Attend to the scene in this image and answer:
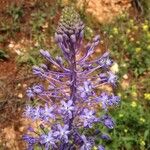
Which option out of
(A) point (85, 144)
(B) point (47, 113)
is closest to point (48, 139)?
(B) point (47, 113)

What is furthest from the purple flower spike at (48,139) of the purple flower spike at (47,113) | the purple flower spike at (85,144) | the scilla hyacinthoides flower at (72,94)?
the purple flower spike at (85,144)

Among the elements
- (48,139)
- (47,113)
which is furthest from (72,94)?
(48,139)

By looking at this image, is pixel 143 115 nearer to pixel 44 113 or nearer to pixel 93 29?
Answer: pixel 93 29

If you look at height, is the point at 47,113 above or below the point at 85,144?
above

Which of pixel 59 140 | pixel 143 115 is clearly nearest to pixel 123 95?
pixel 143 115

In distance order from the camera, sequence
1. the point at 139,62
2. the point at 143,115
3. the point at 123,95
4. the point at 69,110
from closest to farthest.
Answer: the point at 69,110, the point at 143,115, the point at 123,95, the point at 139,62

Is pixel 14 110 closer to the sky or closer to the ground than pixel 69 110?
closer to the sky

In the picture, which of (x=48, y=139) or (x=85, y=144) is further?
(x=85, y=144)

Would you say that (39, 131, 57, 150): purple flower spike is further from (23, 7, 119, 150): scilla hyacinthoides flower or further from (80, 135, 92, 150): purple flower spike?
(80, 135, 92, 150): purple flower spike

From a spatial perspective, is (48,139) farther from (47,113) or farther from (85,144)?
(85,144)

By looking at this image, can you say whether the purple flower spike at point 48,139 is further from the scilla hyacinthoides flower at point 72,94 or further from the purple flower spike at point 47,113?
the purple flower spike at point 47,113

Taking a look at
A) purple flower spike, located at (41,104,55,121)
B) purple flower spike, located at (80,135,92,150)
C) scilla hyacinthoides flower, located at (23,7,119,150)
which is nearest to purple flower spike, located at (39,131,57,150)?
scilla hyacinthoides flower, located at (23,7,119,150)
